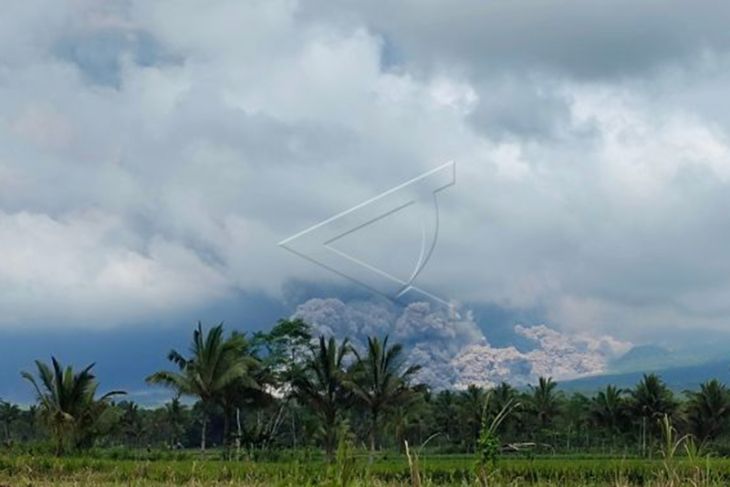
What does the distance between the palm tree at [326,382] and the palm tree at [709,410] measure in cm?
3246

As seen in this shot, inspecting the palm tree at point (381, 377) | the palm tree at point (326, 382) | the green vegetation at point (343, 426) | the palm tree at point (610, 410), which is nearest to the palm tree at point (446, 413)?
the green vegetation at point (343, 426)

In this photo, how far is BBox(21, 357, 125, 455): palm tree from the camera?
1330 inches

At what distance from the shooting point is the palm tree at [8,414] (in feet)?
314

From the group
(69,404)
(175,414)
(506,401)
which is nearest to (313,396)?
(69,404)

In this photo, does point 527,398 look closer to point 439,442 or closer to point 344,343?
point 439,442

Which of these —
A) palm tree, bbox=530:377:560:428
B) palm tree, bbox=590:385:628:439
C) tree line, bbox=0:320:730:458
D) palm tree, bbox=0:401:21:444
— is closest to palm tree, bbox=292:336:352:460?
tree line, bbox=0:320:730:458

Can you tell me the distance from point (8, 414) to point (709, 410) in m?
68.3

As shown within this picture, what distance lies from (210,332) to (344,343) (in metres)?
5.64

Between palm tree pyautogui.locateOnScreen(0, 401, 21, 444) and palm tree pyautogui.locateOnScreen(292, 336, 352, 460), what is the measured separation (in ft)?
204

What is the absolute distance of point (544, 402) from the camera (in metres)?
73.3

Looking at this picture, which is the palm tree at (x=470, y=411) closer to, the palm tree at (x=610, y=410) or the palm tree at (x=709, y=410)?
the palm tree at (x=610, y=410)

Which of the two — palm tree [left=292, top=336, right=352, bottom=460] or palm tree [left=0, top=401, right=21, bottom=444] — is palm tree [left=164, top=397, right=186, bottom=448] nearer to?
palm tree [left=0, top=401, right=21, bottom=444]

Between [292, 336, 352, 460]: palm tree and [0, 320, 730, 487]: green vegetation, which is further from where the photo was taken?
[292, 336, 352, 460]: palm tree

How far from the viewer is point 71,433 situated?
113ft
